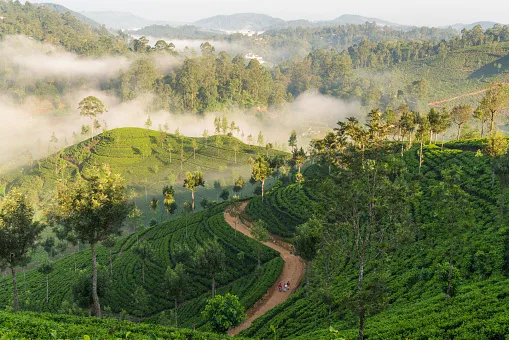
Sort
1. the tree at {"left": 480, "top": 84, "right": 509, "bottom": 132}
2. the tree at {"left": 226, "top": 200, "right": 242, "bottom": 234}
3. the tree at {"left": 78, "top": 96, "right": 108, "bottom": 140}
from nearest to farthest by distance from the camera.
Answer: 1. the tree at {"left": 480, "top": 84, "right": 509, "bottom": 132}
2. the tree at {"left": 226, "top": 200, "right": 242, "bottom": 234}
3. the tree at {"left": 78, "top": 96, "right": 108, "bottom": 140}

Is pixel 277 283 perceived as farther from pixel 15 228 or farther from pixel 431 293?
pixel 15 228

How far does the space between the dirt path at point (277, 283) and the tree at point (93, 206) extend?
15285 millimetres

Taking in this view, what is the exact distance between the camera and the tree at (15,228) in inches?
1174

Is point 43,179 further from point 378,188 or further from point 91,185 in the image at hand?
point 378,188

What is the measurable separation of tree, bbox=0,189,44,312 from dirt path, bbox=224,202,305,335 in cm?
2058

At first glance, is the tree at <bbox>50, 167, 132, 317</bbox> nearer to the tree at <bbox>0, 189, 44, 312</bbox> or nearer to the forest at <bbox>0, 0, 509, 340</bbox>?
the forest at <bbox>0, 0, 509, 340</bbox>

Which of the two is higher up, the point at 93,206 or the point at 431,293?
the point at 93,206

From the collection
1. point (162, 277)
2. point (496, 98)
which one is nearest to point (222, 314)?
point (162, 277)

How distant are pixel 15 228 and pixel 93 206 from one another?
24.4ft

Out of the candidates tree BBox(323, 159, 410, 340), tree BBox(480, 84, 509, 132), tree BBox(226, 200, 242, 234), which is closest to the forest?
tree BBox(323, 159, 410, 340)

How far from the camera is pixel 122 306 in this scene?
46.1m

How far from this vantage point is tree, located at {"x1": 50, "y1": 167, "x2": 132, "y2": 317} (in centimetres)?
2945

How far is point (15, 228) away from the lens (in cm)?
3020

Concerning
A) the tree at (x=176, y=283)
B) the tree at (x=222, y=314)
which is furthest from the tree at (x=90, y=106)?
the tree at (x=222, y=314)
